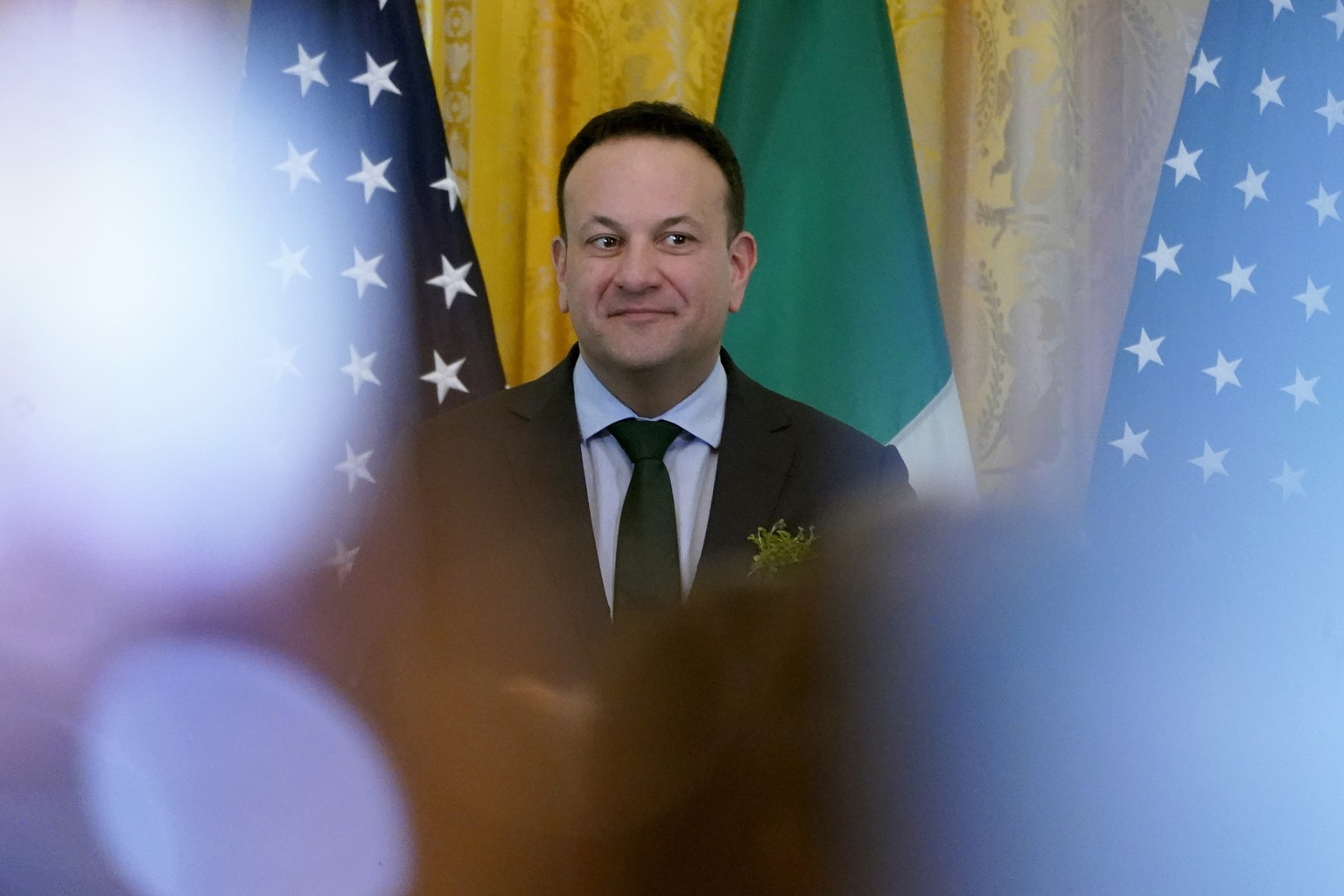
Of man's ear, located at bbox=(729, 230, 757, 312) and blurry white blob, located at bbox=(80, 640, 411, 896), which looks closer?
blurry white blob, located at bbox=(80, 640, 411, 896)

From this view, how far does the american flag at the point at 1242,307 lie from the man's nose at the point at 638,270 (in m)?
0.91

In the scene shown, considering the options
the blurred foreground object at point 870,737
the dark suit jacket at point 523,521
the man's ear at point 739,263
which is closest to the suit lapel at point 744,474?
the dark suit jacket at point 523,521

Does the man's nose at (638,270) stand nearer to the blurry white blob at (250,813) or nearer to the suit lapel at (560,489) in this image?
the suit lapel at (560,489)

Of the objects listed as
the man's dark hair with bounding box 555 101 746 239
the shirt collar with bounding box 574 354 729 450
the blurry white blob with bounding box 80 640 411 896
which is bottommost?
the blurry white blob with bounding box 80 640 411 896

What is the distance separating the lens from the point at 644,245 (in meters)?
1.49

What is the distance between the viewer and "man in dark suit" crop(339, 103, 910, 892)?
1341 millimetres

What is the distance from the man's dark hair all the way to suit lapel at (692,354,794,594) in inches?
9.0

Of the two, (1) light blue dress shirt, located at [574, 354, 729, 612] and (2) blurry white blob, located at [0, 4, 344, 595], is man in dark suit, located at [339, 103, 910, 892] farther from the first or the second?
(2) blurry white blob, located at [0, 4, 344, 595]

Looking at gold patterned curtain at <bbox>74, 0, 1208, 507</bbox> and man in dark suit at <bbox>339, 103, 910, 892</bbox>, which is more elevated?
gold patterned curtain at <bbox>74, 0, 1208, 507</bbox>

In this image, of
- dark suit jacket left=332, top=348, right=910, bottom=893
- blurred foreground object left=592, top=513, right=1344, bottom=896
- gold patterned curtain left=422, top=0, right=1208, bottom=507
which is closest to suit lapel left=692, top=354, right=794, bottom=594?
dark suit jacket left=332, top=348, right=910, bottom=893

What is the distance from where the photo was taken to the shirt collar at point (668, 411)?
4.87 feet

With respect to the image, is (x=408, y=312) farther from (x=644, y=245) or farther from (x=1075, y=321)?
(x=1075, y=321)

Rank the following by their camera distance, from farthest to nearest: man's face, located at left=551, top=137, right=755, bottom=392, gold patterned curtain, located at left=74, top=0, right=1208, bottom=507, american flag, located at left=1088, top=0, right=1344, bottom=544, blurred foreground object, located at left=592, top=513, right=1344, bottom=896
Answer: gold patterned curtain, located at left=74, top=0, right=1208, bottom=507, american flag, located at left=1088, top=0, right=1344, bottom=544, man's face, located at left=551, top=137, right=755, bottom=392, blurred foreground object, located at left=592, top=513, right=1344, bottom=896

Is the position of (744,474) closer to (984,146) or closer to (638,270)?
(638,270)
